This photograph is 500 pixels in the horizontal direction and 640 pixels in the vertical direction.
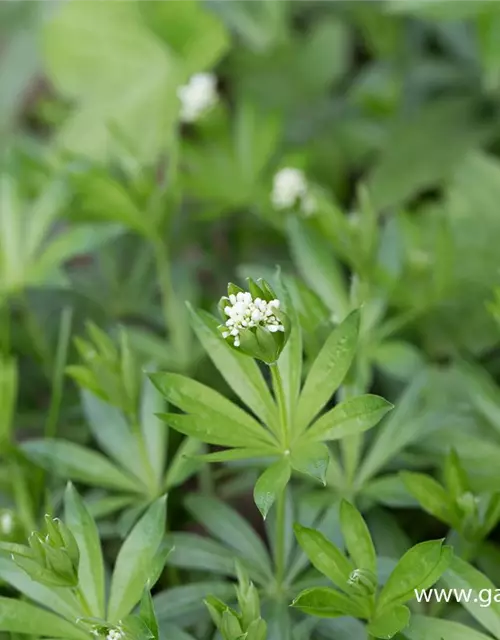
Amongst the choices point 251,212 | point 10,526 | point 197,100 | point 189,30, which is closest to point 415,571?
point 10,526

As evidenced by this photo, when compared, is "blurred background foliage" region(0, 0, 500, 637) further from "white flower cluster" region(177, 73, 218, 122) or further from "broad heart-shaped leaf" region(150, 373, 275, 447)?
"broad heart-shaped leaf" region(150, 373, 275, 447)

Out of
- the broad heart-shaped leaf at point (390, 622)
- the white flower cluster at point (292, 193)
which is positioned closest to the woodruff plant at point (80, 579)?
the broad heart-shaped leaf at point (390, 622)

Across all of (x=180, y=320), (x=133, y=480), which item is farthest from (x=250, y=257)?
(x=133, y=480)

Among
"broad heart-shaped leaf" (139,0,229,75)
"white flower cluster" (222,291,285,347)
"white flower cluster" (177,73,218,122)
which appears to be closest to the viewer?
"white flower cluster" (222,291,285,347)

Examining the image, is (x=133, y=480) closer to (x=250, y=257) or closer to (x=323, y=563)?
(x=323, y=563)

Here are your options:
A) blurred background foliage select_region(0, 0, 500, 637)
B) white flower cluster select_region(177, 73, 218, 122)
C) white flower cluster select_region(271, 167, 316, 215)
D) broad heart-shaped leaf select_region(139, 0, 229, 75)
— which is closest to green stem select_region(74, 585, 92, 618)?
blurred background foliage select_region(0, 0, 500, 637)

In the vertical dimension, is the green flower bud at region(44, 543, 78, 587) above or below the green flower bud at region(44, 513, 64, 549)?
below

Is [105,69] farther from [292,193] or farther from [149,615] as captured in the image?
[149,615]
